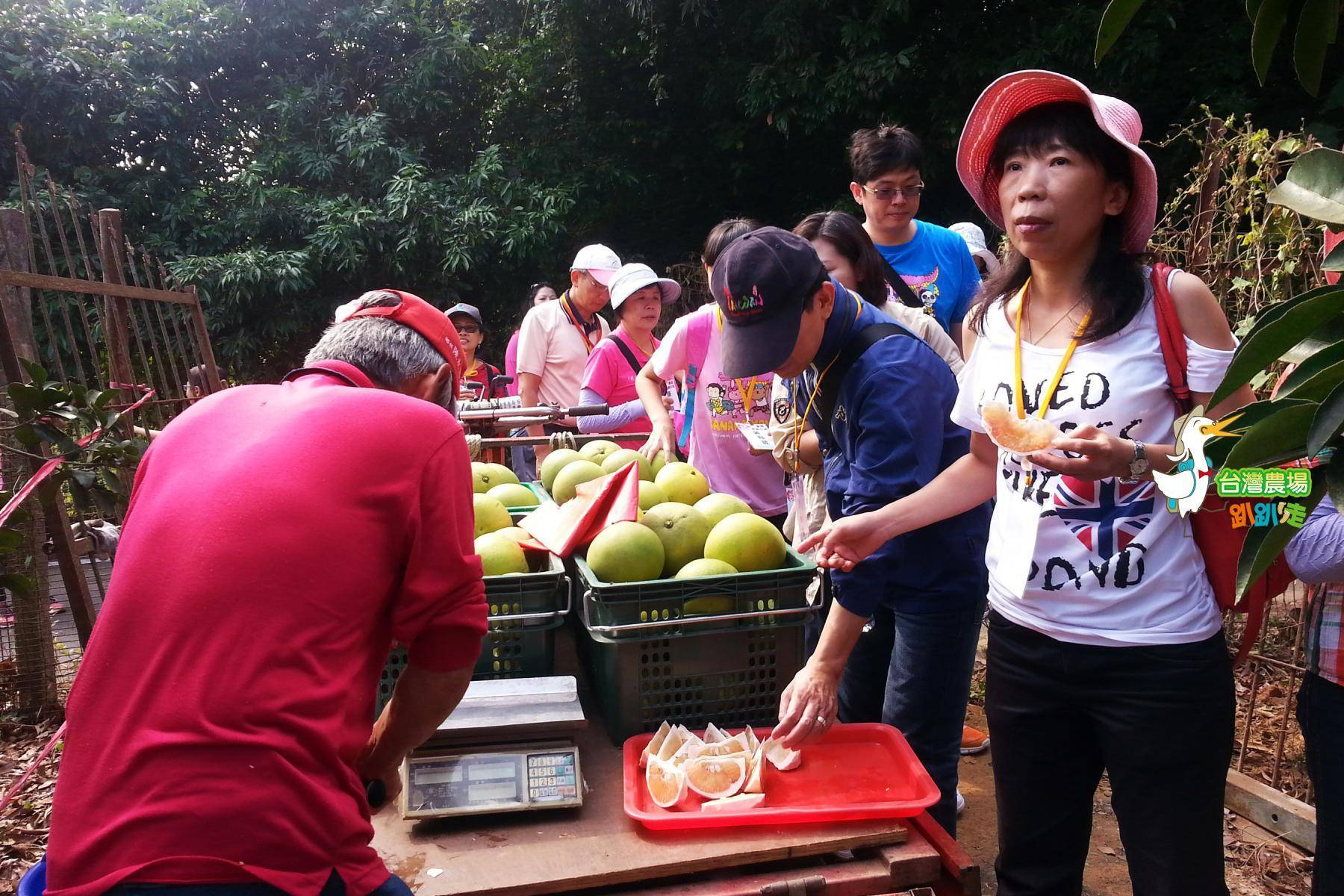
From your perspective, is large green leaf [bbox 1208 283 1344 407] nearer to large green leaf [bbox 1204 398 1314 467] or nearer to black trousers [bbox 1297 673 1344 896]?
large green leaf [bbox 1204 398 1314 467]

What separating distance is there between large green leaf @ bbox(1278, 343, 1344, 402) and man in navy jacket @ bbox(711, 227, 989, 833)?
1134mm

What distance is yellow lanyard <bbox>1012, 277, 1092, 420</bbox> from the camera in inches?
69.2

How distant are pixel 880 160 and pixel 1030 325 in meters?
2.17

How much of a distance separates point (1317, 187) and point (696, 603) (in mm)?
1335

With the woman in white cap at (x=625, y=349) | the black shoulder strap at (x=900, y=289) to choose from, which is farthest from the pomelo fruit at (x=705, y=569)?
the woman in white cap at (x=625, y=349)

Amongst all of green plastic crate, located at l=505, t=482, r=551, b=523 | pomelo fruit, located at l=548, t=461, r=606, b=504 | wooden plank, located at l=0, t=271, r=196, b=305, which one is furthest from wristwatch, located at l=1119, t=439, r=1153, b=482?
wooden plank, located at l=0, t=271, r=196, b=305

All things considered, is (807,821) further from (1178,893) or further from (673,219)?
(673,219)

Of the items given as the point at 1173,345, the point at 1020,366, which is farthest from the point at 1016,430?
the point at 1173,345

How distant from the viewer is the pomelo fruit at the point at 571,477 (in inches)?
114

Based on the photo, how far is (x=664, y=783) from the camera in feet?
5.86

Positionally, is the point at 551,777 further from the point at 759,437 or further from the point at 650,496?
the point at 759,437

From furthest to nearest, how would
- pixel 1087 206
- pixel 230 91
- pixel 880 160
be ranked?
pixel 230 91 → pixel 880 160 → pixel 1087 206

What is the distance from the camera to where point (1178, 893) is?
1702mm

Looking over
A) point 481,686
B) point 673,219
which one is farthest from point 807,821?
point 673,219
